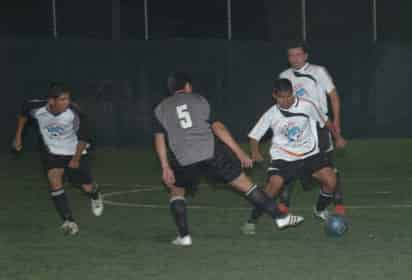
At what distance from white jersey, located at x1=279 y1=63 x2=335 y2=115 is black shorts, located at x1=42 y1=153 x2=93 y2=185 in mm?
2429

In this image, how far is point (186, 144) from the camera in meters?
9.59

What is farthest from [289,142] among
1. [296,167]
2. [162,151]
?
[162,151]

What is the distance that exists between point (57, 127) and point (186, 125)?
6.83ft

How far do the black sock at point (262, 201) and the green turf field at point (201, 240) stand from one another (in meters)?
0.29

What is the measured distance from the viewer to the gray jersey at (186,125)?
952cm

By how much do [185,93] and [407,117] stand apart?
14496 mm

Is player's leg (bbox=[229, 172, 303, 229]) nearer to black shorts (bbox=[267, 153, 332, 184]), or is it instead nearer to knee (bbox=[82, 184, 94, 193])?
black shorts (bbox=[267, 153, 332, 184])

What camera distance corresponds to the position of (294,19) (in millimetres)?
23656

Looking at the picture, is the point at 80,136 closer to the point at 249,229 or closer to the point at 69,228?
the point at 69,228

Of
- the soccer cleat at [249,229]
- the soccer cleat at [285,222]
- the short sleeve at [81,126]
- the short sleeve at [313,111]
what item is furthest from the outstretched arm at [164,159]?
the short sleeve at [313,111]

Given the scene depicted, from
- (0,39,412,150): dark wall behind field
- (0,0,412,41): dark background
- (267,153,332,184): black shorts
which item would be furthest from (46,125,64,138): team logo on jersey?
(0,0,412,41): dark background

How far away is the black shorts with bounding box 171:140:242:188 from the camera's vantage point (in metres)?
9.64

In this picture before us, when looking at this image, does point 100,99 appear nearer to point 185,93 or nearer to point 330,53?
point 330,53

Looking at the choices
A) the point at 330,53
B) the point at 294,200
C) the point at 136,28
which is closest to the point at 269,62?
the point at 330,53
